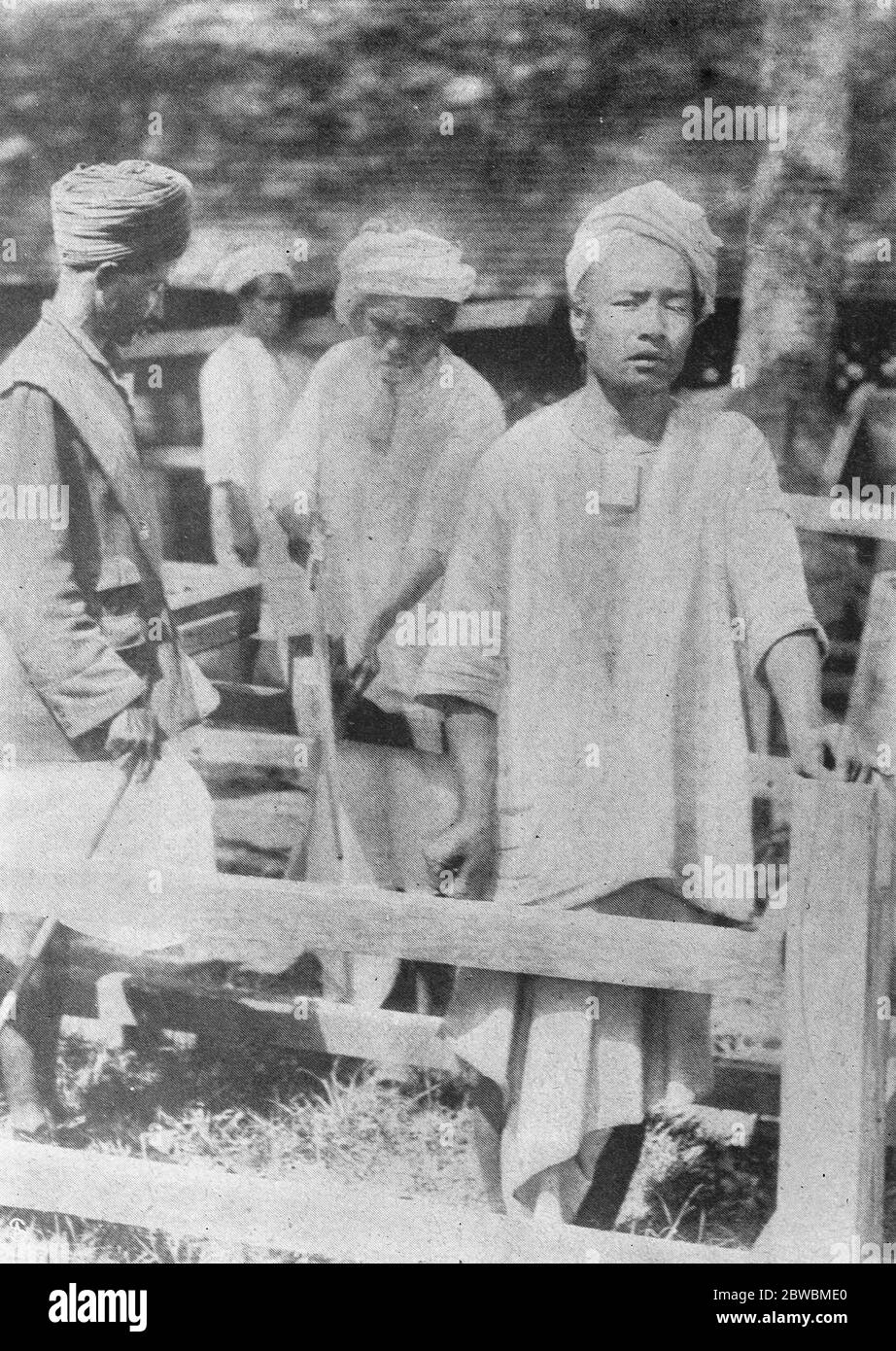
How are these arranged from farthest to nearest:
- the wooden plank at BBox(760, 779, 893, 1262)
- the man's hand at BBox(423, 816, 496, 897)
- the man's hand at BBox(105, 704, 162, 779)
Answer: the man's hand at BBox(105, 704, 162, 779) → the man's hand at BBox(423, 816, 496, 897) → the wooden plank at BBox(760, 779, 893, 1262)

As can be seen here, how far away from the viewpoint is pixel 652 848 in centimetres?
391

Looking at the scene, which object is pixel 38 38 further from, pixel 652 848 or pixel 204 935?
pixel 652 848

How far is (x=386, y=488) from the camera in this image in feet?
13.5

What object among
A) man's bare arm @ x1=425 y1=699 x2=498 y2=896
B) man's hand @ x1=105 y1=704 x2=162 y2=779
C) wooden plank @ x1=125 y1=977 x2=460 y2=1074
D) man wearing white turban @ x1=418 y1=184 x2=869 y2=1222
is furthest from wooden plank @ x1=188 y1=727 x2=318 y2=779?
wooden plank @ x1=125 y1=977 x2=460 y2=1074

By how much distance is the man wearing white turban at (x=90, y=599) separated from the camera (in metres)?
4.19

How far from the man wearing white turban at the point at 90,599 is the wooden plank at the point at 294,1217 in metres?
0.57

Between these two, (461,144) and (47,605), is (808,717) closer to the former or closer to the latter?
(461,144)

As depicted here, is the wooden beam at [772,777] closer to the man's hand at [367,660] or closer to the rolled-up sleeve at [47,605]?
the man's hand at [367,660]

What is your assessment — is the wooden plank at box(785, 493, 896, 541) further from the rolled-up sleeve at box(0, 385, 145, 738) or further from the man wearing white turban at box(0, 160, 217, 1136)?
the rolled-up sleeve at box(0, 385, 145, 738)

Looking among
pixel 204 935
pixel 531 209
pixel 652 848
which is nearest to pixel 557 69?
pixel 531 209

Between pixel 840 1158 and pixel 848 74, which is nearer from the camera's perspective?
pixel 840 1158

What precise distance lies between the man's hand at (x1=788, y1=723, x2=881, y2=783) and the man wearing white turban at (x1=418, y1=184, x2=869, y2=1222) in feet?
0.23

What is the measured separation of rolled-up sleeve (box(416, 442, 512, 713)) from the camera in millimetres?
3975
